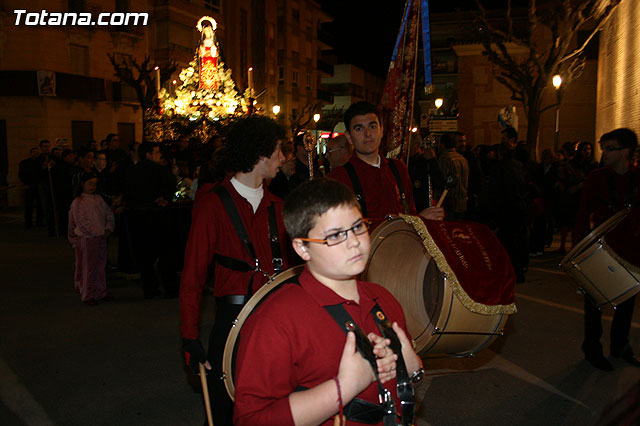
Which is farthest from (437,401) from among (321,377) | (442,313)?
(321,377)

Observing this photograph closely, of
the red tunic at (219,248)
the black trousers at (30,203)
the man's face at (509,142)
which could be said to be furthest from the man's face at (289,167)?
the black trousers at (30,203)

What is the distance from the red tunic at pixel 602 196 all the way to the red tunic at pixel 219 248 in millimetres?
3382

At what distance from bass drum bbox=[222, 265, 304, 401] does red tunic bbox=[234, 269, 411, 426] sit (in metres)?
0.38

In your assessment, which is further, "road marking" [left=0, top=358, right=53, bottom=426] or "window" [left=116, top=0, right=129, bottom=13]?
"window" [left=116, top=0, right=129, bottom=13]

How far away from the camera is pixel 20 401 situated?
16.5ft

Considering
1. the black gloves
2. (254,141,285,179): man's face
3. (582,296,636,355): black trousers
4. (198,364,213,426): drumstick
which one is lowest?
(582,296,636,355): black trousers

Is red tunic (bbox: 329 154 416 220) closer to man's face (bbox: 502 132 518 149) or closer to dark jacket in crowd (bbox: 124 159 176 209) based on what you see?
dark jacket in crowd (bbox: 124 159 176 209)

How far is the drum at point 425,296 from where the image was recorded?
3.40 metres

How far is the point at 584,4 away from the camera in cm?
1759

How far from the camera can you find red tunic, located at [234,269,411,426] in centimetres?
192

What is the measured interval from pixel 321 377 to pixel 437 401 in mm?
3263

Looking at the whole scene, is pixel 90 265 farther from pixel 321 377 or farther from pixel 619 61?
pixel 619 61

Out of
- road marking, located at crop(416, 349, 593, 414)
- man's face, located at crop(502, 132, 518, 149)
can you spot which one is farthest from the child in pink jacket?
man's face, located at crop(502, 132, 518, 149)

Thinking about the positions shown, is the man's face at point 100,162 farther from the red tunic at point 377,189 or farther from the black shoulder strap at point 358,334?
the black shoulder strap at point 358,334
